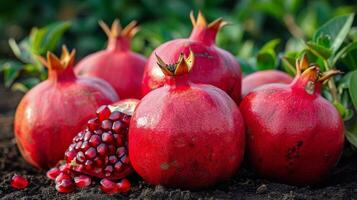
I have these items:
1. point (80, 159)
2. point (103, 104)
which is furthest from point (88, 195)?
point (103, 104)

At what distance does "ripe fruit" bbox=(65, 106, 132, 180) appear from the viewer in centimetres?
201

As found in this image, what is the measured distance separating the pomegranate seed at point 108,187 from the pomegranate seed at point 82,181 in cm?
8

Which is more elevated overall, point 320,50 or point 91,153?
point 320,50

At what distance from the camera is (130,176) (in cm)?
210

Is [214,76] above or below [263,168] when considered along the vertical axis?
above

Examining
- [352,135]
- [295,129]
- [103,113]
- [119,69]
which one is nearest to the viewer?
[295,129]

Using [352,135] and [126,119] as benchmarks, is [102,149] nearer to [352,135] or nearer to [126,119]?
[126,119]

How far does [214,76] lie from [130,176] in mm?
432

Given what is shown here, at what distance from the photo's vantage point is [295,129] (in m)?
1.96

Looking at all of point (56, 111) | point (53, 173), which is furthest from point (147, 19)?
point (53, 173)

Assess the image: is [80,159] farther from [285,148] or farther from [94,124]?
[285,148]

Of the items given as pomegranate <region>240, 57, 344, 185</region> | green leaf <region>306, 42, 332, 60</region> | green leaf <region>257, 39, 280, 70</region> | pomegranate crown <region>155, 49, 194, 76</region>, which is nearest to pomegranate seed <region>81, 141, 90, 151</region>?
pomegranate crown <region>155, 49, 194, 76</region>

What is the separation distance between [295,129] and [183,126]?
371 millimetres

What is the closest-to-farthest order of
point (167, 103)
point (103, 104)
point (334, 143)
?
point (167, 103) < point (334, 143) < point (103, 104)
